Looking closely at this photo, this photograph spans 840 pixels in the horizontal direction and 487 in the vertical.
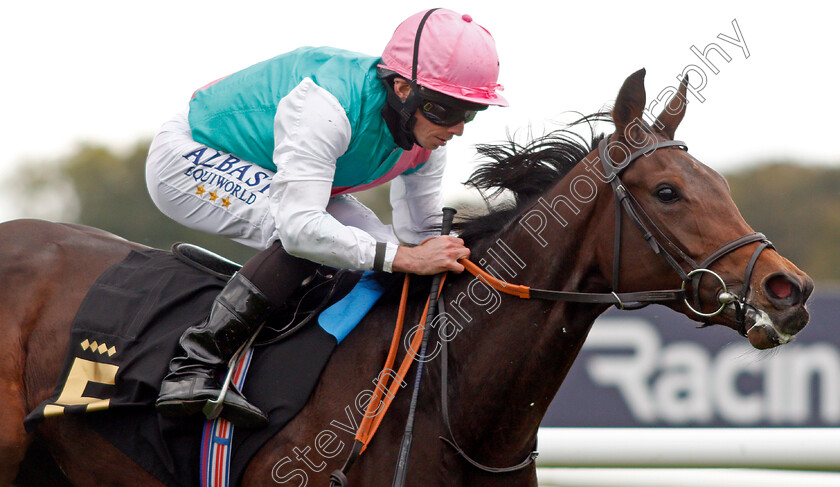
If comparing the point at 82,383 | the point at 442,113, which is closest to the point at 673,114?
the point at 442,113

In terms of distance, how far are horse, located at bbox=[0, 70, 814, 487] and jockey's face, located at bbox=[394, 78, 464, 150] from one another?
0.70ft

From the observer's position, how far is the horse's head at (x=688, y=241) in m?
2.35

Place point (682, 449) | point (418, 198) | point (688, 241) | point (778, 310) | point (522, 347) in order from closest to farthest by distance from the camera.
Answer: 1. point (778, 310)
2. point (688, 241)
3. point (522, 347)
4. point (418, 198)
5. point (682, 449)

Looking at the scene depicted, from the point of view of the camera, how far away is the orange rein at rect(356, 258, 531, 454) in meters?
2.67

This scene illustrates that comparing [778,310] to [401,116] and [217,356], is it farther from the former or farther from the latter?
[217,356]

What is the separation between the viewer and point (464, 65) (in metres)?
2.86


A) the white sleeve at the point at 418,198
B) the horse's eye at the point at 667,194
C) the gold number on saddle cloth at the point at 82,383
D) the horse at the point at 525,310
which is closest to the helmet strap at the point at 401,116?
the horse at the point at 525,310

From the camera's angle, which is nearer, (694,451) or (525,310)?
(525,310)

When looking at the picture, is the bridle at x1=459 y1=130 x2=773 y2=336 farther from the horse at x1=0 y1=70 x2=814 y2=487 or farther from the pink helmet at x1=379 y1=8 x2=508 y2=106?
the pink helmet at x1=379 y1=8 x2=508 y2=106

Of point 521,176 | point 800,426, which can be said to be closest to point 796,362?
point 800,426

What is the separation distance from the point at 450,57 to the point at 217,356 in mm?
1256

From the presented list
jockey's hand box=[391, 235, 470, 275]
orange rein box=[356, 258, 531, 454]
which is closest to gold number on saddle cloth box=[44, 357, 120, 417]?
orange rein box=[356, 258, 531, 454]

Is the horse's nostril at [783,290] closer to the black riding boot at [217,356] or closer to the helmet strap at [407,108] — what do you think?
the helmet strap at [407,108]

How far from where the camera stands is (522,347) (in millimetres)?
2715
